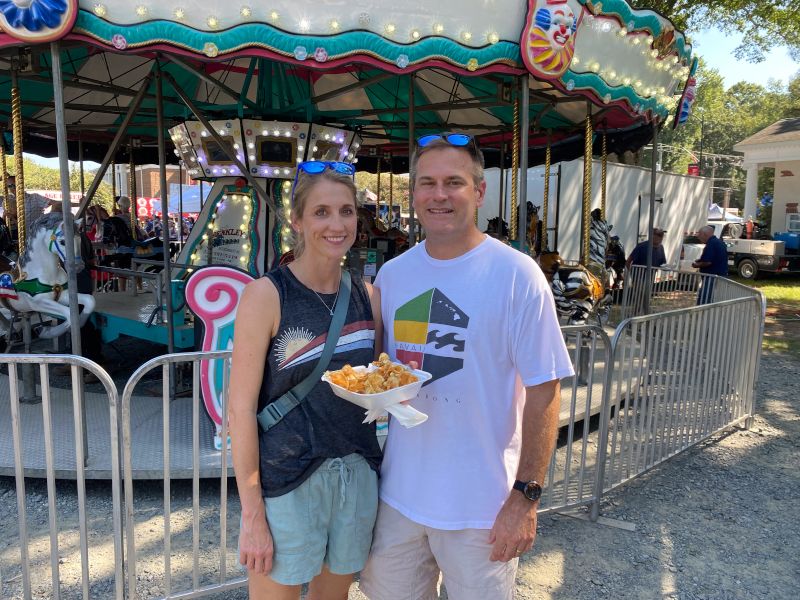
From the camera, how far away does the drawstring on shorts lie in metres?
1.91

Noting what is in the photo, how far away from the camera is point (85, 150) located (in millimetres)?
14531

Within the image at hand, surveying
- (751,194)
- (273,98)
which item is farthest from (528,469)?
(751,194)

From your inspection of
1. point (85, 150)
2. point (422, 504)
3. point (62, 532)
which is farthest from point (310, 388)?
point (85, 150)

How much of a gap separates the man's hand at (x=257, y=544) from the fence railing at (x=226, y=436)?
1.09 m

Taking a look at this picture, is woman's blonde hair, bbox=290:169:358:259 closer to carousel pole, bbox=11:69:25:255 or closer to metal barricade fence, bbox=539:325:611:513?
metal barricade fence, bbox=539:325:611:513

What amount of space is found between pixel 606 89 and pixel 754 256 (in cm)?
1769

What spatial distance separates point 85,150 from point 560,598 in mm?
14814

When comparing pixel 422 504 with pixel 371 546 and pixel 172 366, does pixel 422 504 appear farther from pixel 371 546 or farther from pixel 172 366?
pixel 172 366

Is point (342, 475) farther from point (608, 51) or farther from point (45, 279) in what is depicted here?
point (45, 279)

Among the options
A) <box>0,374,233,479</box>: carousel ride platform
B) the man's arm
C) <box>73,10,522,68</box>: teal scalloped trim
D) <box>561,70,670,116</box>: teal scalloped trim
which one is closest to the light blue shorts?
the man's arm

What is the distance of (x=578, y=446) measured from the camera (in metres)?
5.61

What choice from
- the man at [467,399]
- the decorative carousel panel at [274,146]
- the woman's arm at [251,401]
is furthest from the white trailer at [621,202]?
the woman's arm at [251,401]

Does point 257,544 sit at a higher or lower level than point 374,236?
lower

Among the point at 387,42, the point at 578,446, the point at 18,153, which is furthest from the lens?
the point at 578,446
